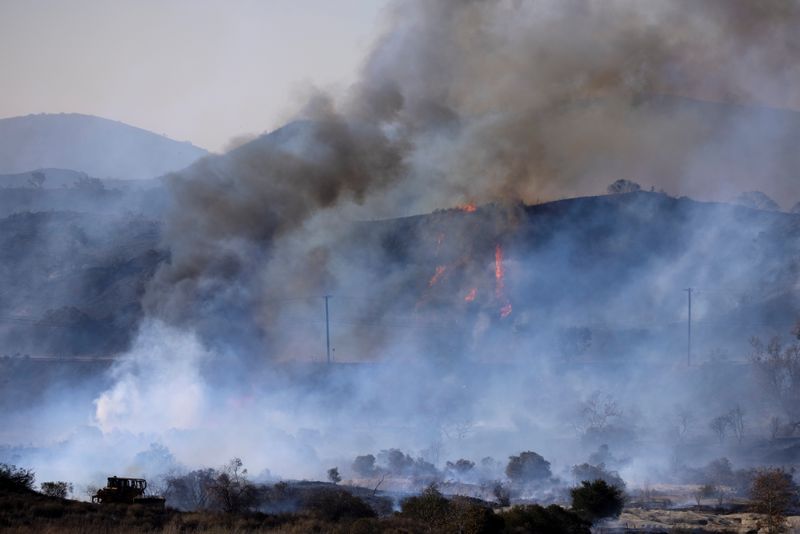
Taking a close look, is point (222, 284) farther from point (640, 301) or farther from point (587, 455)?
point (640, 301)

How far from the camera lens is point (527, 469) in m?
71.2

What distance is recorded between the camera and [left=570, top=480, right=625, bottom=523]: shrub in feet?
169

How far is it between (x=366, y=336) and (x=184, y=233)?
127 ft

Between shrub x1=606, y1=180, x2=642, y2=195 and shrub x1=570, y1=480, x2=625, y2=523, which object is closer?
shrub x1=570, y1=480, x2=625, y2=523

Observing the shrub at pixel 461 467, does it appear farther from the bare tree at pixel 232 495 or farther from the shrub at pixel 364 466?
the bare tree at pixel 232 495

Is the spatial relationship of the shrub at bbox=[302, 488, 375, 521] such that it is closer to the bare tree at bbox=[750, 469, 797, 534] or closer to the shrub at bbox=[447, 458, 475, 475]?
the bare tree at bbox=[750, 469, 797, 534]

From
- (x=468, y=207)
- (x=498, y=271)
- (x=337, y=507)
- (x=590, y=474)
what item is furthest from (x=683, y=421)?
(x=468, y=207)

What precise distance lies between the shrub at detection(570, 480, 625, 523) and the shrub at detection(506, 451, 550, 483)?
1692cm

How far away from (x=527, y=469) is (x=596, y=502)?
64.1 ft

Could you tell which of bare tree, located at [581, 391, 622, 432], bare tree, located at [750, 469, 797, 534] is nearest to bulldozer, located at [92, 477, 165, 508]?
bare tree, located at [750, 469, 797, 534]

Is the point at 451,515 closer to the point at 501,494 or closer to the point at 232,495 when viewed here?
the point at 232,495

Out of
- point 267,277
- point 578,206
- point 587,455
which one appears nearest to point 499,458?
point 587,455

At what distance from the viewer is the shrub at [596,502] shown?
51.6 m

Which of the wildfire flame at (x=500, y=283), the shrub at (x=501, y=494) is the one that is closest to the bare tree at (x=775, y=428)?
the shrub at (x=501, y=494)
